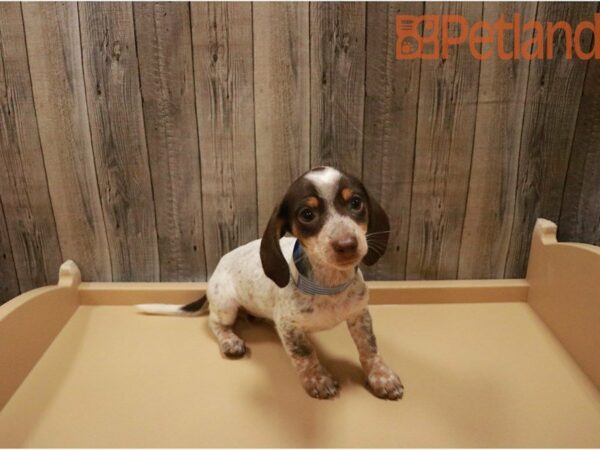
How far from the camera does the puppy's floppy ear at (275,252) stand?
1.25 meters

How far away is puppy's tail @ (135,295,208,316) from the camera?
1798mm

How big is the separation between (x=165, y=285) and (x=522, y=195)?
1464 millimetres

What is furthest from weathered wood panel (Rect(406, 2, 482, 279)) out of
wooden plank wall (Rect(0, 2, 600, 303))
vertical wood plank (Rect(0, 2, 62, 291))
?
vertical wood plank (Rect(0, 2, 62, 291))

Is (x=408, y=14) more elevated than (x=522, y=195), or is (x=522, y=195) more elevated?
(x=408, y=14)

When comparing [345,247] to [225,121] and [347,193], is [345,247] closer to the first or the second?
[347,193]

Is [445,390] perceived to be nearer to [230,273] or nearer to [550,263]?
[550,263]

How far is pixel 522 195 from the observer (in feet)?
5.79

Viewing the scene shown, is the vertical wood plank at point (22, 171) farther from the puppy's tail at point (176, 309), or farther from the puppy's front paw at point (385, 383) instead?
the puppy's front paw at point (385, 383)

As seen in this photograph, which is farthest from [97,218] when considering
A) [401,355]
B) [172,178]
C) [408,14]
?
[408,14]

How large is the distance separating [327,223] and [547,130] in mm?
1036

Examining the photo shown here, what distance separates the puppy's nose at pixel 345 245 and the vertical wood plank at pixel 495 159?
0.83m

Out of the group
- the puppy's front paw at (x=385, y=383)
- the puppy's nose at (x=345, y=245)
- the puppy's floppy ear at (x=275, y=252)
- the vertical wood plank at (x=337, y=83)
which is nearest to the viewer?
the puppy's nose at (x=345, y=245)

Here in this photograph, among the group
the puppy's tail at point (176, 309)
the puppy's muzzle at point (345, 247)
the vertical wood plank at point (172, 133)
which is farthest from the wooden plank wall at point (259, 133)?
the puppy's muzzle at point (345, 247)

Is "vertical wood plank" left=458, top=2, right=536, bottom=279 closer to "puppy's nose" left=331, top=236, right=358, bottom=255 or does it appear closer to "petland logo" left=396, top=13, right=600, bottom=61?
"petland logo" left=396, top=13, right=600, bottom=61
